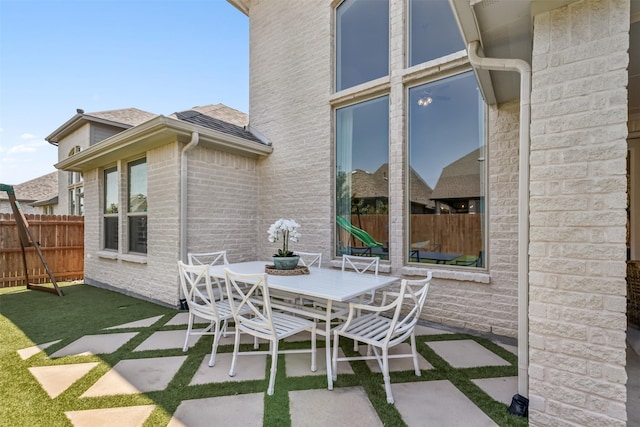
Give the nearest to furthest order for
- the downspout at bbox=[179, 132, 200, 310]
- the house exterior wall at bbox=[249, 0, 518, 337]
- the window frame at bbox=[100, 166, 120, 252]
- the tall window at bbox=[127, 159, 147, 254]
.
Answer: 1. the house exterior wall at bbox=[249, 0, 518, 337]
2. the downspout at bbox=[179, 132, 200, 310]
3. the tall window at bbox=[127, 159, 147, 254]
4. the window frame at bbox=[100, 166, 120, 252]

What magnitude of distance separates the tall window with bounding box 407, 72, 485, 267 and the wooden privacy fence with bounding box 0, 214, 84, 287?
796 cm

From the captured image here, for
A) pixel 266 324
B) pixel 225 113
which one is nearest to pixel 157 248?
pixel 266 324

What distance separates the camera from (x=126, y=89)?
338 inches

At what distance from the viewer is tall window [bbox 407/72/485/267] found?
3.45 m

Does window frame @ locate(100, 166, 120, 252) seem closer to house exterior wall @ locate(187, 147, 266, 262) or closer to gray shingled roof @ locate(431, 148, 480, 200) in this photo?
house exterior wall @ locate(187, 147, 266, 262)

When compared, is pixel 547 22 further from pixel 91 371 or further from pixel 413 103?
pixel 91 371

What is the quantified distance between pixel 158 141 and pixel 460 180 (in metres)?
4.32

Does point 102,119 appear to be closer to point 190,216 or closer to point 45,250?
point 45,250

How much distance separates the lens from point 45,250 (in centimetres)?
678

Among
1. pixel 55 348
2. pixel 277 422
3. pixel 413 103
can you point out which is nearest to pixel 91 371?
pixel 55 348

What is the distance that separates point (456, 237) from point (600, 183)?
6.92 feet

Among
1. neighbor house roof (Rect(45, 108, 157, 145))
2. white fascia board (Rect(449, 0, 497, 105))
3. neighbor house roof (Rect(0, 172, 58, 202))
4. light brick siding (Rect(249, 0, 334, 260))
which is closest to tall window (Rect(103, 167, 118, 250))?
light brick siding (Rect(249, 0, 334, 260))

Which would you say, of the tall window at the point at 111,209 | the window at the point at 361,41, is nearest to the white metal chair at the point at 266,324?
the window at the point at 361,41

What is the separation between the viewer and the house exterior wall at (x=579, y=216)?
4.87ft
